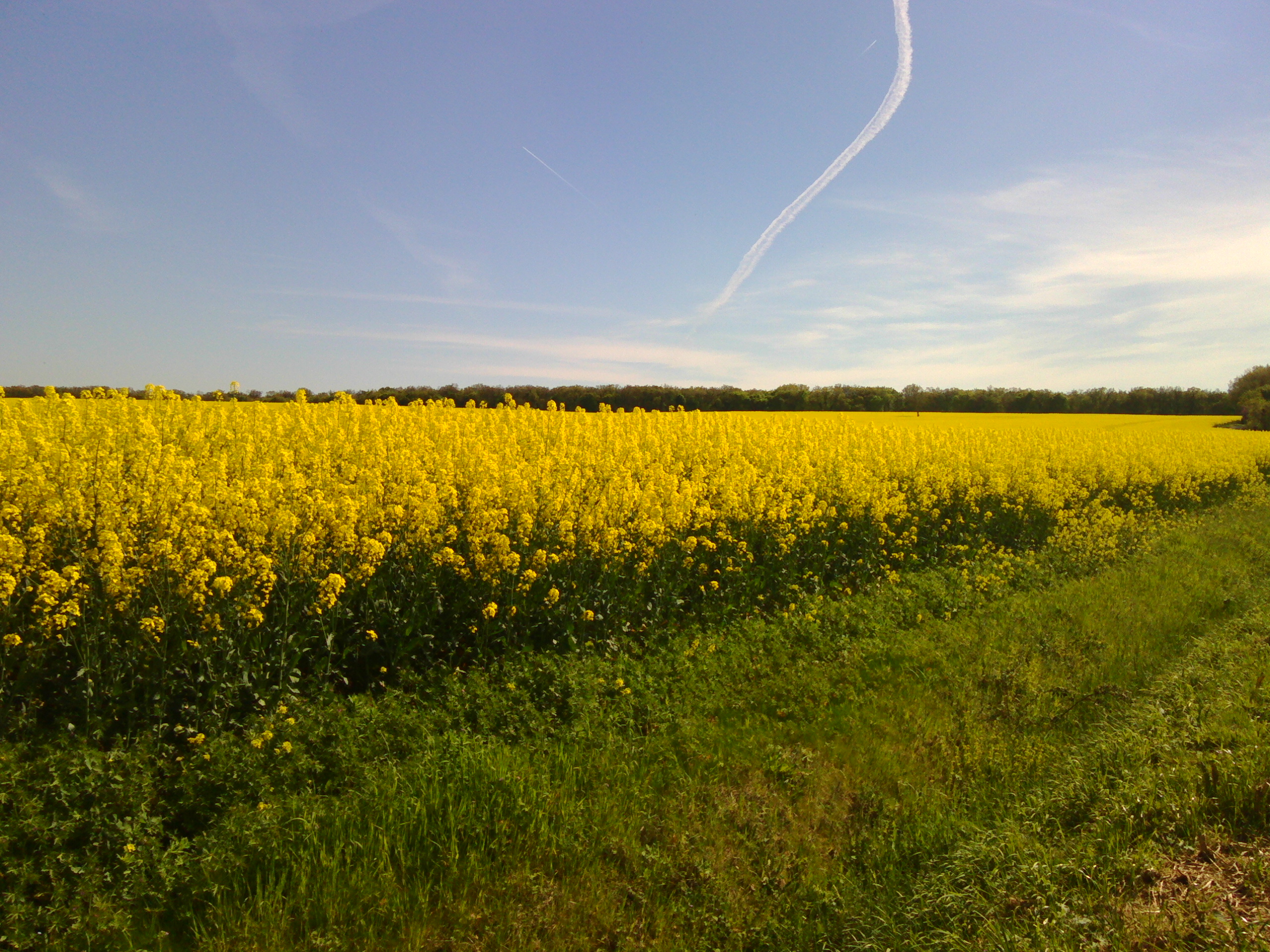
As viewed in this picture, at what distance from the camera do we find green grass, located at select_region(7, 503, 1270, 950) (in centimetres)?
340

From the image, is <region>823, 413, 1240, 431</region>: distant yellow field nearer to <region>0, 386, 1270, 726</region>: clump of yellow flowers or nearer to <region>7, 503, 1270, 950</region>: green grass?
<region>0, 386, 1270, 726</region>: clump of yellow flowers

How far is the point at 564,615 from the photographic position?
655 centimetres

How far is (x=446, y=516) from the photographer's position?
7531 mm

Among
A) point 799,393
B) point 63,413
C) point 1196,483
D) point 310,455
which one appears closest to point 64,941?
point 310,455

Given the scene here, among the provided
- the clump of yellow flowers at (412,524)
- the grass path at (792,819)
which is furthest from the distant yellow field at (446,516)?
the grass path at (792,819)

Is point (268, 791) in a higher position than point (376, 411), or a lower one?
lower

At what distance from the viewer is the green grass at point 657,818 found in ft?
11.1

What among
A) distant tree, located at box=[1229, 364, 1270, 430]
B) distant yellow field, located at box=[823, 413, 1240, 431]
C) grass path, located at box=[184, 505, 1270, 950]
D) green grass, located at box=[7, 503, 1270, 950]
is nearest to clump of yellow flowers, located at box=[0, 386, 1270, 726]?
green grass, located at box=[7, 503, 1270, 950]

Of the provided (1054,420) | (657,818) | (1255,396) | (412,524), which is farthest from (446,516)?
(1255,396)

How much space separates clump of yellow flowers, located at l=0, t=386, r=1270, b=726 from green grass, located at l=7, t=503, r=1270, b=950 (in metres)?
0.74

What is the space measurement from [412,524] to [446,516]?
81cm

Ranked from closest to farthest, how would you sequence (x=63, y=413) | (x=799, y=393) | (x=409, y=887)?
(x=409, y=887) → (x=63, y=413) → (x=799, y=393)

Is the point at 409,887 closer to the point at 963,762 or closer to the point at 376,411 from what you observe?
the point at 963,762

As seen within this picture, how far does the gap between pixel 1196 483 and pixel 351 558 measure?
75.4 ft
